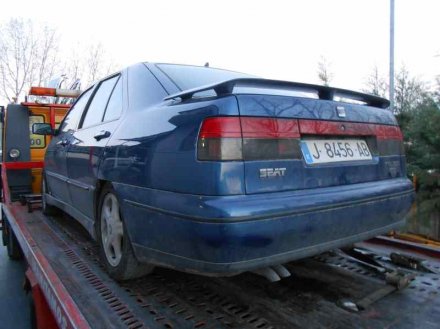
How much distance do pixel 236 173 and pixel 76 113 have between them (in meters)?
2.72

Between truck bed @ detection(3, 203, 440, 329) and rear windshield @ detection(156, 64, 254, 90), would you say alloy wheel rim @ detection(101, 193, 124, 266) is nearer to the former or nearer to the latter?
truck bed @ detection(3, 203, 440, 329)

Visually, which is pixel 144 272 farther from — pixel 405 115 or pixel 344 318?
pixel 405 115

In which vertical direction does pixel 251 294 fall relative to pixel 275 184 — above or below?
below

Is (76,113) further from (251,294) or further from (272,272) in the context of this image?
(272,272)

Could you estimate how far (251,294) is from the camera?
7.75 ft

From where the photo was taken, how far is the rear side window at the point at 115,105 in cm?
279

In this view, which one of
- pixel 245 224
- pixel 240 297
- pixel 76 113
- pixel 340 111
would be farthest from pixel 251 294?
pixel 76 113

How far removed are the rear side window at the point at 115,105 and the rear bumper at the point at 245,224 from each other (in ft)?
2.32

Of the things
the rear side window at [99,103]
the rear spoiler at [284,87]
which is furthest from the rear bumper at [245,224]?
the rear side window at [99,103]

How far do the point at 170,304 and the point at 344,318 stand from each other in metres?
0.94

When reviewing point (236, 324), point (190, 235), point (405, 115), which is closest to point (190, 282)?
point (236, 324)

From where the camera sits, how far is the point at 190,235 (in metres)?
1.83

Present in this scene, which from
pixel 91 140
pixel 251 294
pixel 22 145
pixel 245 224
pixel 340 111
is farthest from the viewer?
pixel 22 145

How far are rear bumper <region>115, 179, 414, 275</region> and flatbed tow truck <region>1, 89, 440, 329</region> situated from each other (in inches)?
12.4
